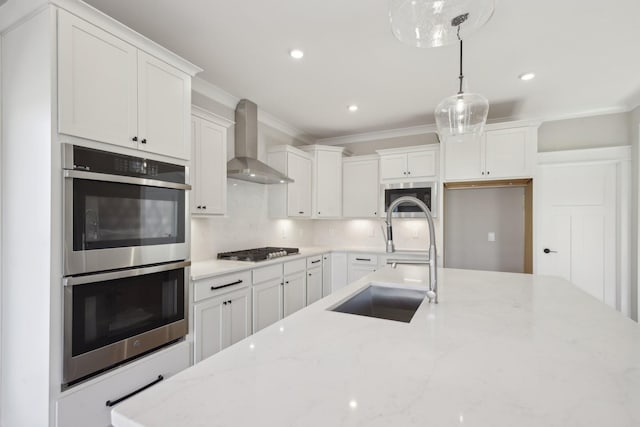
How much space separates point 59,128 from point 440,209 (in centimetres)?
369

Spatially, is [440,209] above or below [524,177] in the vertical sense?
below

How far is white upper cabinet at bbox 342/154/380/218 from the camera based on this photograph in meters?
4.45

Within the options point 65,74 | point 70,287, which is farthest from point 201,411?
point 65,74

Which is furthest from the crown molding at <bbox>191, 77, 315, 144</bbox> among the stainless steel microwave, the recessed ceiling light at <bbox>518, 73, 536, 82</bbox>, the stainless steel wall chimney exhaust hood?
→ the recessed ceiling light at <bbox>518, 73, 536, 82</bbox>

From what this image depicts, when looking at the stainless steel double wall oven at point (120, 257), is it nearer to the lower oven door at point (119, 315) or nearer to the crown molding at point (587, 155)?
the lower oven door at point (119, 315)

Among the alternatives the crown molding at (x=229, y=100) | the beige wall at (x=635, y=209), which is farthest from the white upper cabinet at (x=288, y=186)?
the beige wall at (x=635, y=209)

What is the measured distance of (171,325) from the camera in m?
2.00

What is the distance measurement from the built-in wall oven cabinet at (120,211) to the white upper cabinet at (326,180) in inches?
97.1

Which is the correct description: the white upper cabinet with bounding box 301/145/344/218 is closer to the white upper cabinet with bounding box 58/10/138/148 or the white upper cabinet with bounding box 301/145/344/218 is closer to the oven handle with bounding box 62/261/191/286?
the oven handle with bounding box 62/261/191/286

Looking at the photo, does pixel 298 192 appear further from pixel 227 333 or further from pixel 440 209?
pixel 227 333

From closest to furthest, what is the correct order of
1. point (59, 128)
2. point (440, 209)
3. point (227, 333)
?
1. point (59, 128)
2. point (227, 333)
3. point (440, 209)

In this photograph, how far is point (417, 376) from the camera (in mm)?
761

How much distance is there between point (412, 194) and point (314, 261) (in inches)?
Result: 61.1

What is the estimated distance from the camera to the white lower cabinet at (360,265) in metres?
4.10
